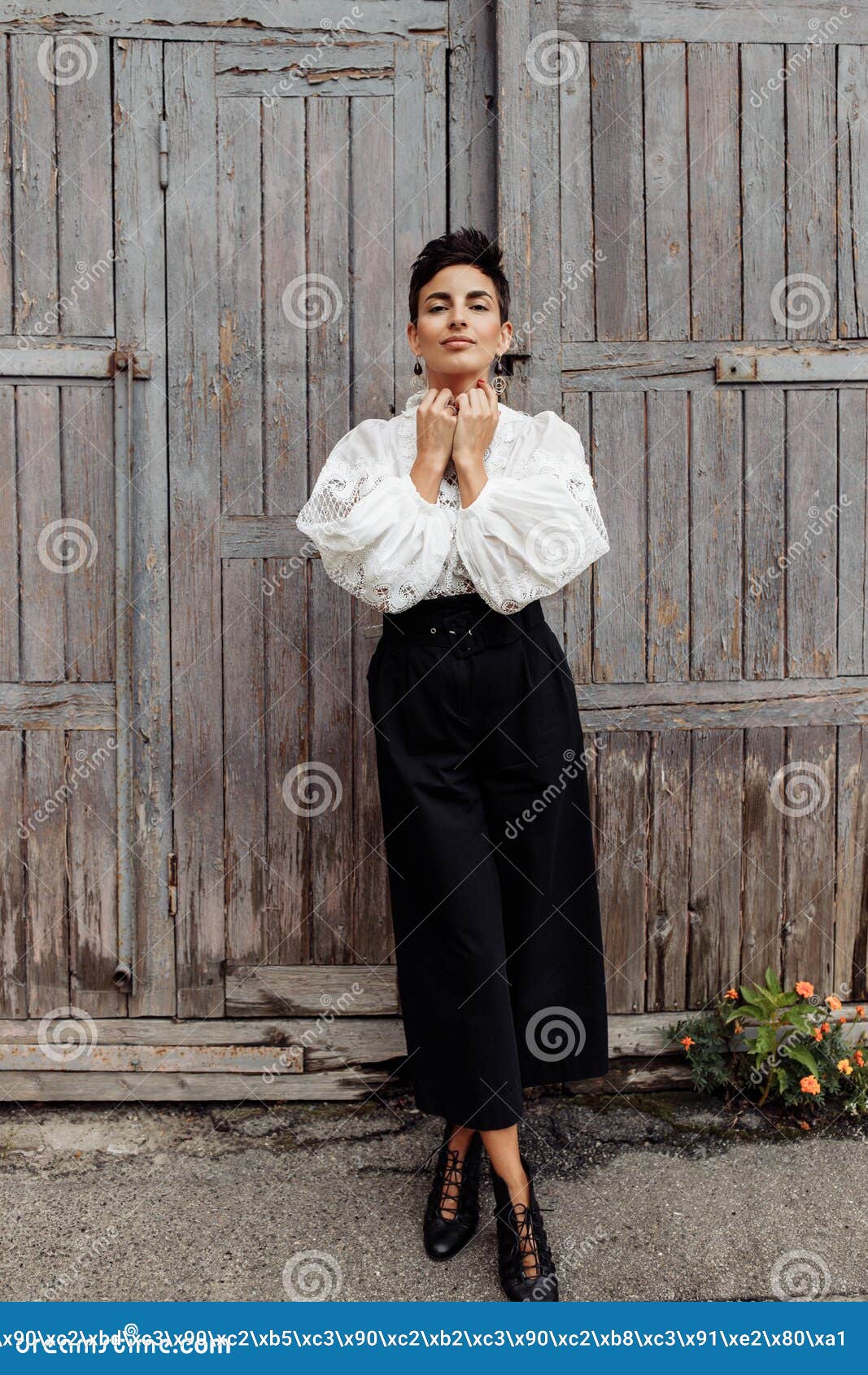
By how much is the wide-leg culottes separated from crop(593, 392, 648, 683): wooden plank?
583mm

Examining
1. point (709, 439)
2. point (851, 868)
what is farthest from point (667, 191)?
point (851, 868)

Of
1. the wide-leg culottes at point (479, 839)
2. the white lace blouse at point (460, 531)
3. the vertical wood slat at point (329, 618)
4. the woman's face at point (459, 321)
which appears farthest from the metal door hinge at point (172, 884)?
the woman's face at point (459, 321)

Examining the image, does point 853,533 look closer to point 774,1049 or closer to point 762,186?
point 762,186

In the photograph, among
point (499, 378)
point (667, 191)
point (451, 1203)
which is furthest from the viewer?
point (667, 191)

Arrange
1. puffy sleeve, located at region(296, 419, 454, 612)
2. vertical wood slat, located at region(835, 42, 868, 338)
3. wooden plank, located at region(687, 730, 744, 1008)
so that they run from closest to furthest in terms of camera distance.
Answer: puffy sleeve, located at region(296, 419, 454, 612) → vertical wood slat, located at region(835, 42, 868, 338) → wooden plank, located at region(687, 730, 744, 1008)

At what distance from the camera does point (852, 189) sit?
Answer: 2807 mm

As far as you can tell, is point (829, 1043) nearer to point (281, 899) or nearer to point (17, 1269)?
point (281, 899)

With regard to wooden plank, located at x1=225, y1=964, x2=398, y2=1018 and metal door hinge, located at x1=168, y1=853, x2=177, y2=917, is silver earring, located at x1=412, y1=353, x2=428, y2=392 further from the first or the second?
wooden plank, located at x1=225, y1=964, x2=398, y2=1018

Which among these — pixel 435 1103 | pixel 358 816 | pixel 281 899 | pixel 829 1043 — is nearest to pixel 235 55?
pixel 358 816

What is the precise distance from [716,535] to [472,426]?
40.0 inches

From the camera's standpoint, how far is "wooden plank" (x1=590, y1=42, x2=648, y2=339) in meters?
2.74

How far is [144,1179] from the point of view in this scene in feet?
8.36

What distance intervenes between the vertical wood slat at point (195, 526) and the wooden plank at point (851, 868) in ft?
5.77

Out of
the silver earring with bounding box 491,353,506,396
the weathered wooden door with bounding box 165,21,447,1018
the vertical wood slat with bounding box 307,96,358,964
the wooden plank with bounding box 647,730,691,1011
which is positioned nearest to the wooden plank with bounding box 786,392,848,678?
the wooden plank with bounding box 647,730,691,1011
